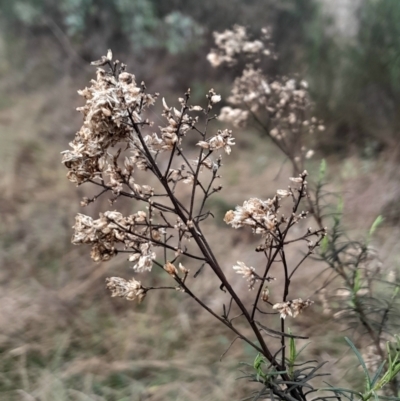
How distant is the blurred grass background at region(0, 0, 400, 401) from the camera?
1465mm

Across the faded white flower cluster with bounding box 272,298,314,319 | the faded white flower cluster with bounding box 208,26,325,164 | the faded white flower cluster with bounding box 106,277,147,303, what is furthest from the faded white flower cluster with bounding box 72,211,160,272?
the faded white flower cluster with bounding box 208,26,325,164

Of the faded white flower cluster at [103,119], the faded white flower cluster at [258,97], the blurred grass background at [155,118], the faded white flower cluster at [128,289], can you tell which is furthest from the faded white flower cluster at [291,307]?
the blurred grass background at [155,118]

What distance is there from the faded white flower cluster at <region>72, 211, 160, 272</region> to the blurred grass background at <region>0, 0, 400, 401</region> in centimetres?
95

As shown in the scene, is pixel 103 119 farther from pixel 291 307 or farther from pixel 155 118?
pixel 155 118

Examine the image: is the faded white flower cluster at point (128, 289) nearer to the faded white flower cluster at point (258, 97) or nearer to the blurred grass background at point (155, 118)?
the faded white flower cluster at point (258, 97)

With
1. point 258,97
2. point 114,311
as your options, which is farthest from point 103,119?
point 114,311

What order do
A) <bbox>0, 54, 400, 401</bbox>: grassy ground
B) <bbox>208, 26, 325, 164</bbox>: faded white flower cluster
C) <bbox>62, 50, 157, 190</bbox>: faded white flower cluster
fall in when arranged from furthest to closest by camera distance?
<bbox>0, 54, 400, 401</bbox>: grassy ground → <bbox>208, 26, 325, 164</bbox>: faded white flower cluster → <bbox>62, 50, 157, 190</bbox>: faded white flower cluster

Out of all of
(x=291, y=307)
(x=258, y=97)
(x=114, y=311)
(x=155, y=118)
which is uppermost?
(x=155, y=118)

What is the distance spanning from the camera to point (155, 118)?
2082mm

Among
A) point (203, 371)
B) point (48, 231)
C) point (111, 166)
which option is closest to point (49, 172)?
point (48, 231)

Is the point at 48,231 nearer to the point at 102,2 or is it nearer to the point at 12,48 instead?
the point at 102,2

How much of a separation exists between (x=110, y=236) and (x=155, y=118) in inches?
64.8

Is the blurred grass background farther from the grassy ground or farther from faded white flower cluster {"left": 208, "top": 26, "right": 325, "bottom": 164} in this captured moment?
faded white flower cluster {"left": 208, "top": 26, "right": 325, "bottom": 164}

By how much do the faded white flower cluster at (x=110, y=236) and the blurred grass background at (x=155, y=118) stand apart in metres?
0.95
